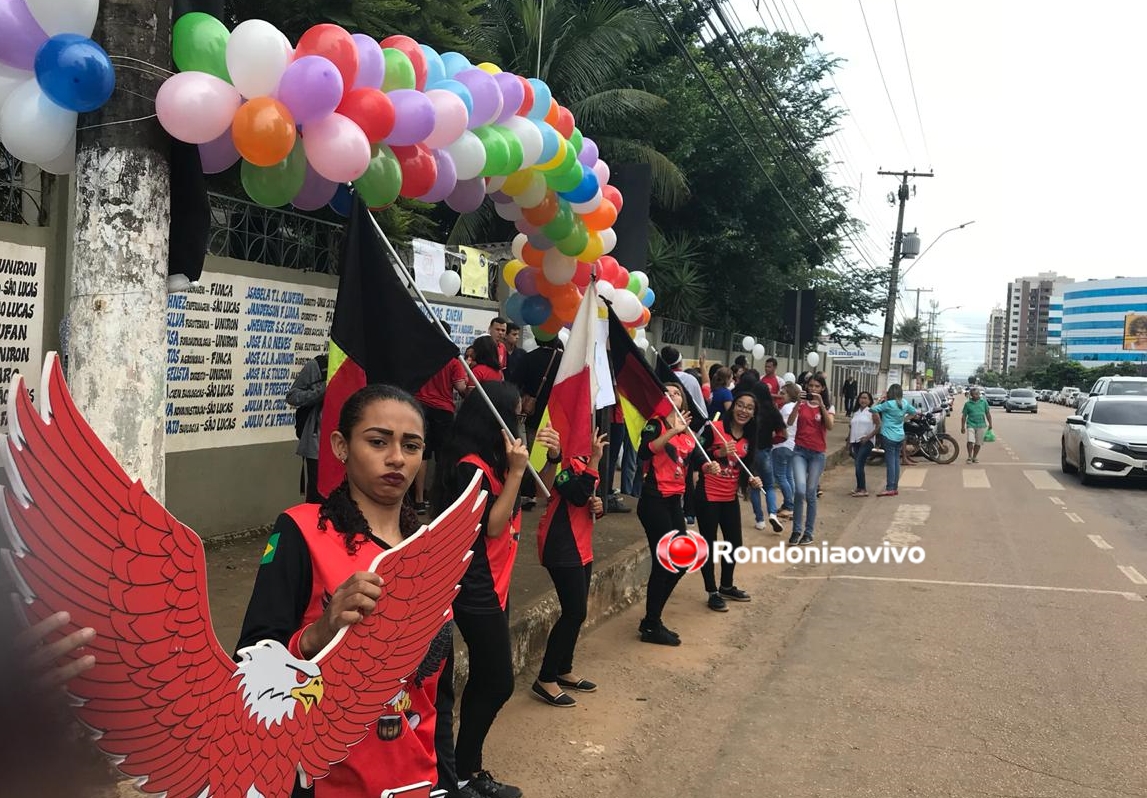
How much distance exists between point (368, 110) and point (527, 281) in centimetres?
279

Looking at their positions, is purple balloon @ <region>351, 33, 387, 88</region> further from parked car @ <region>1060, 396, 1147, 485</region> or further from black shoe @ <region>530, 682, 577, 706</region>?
parked car @ <region>1060, 396, 1147, 485</region>

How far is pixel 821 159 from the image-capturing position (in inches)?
899

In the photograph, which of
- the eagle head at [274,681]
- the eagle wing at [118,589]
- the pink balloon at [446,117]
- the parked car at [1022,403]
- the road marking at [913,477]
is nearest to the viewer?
the eagle wing at [118,589]

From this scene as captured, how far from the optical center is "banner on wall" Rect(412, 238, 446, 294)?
8645 millimetres

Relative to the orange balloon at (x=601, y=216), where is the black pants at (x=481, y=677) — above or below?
below

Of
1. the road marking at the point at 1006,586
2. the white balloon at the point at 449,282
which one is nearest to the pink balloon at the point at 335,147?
the white balloon at the point at 449,282

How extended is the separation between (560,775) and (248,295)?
4.47 m

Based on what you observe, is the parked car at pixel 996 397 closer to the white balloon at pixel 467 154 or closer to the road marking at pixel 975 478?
the road marking at pixel 975 478

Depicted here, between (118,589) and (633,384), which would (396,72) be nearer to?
(633,384)

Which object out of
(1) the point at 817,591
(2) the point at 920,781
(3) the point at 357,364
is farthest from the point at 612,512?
(3) the point at 357,364

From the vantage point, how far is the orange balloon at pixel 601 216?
6.55 metres

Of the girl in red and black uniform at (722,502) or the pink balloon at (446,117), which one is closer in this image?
the pink balloon at (446,117)

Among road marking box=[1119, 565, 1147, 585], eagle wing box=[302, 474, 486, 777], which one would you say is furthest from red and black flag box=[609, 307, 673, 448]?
road marking box=[1119, 565, 1147, 585]

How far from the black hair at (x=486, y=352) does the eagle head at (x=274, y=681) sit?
5569 millimetres
